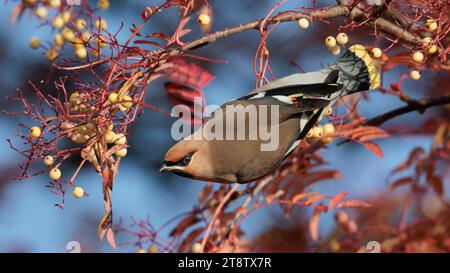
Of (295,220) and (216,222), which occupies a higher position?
(295,220)

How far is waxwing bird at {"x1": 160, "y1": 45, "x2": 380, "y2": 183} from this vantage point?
2684 millimetres

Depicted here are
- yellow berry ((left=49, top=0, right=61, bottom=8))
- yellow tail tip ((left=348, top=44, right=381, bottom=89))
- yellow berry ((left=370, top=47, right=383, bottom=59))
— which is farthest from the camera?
yellow tail tip ((left=348, top=44, right=381, bottom=89))

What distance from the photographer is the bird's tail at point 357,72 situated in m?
3.00

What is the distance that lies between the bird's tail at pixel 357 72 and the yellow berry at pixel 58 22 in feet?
4.17

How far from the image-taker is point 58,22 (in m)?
2.16

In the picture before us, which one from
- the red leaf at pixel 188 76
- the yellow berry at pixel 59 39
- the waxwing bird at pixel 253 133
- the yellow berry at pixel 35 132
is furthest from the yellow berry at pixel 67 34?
the red leaf at pixel 188 76

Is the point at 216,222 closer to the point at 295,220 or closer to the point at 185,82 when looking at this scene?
the point at 185,82

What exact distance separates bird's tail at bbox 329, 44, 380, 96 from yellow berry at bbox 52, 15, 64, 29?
1.27 metres

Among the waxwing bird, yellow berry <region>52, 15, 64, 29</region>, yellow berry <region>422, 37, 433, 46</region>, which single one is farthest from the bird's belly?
yellow berry <region>52, 15, 64, 29</region>

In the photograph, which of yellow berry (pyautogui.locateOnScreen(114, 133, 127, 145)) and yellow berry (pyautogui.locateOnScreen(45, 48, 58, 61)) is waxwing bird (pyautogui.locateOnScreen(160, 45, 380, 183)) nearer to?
yellow berry (pyautogui.locateOnScreen(114, 133, 127, 145))

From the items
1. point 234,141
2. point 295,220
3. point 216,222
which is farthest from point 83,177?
point 234,141
